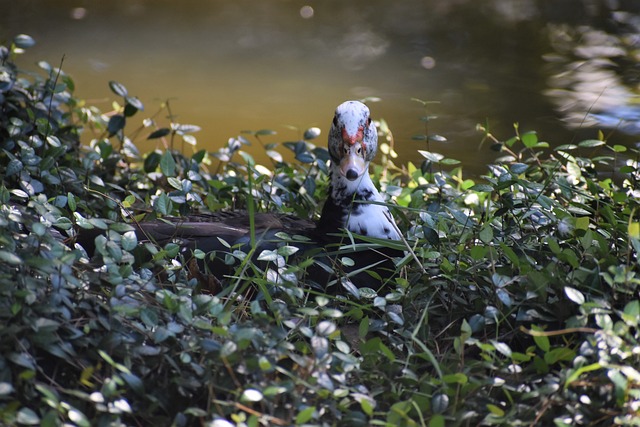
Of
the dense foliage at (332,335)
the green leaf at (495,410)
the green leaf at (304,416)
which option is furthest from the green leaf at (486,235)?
the green leaf at (304,416)

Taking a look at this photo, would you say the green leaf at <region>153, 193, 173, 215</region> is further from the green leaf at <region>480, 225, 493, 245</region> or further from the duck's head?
the green leaf at <region>480, 225, 493, 245</region>

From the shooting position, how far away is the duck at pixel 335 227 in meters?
3.11

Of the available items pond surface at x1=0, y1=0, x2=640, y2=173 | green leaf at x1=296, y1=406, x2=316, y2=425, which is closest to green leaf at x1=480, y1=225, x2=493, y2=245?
green leaf at x1=296, y1=406, x2=316, y2=425

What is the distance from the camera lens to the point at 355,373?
7.76 ft

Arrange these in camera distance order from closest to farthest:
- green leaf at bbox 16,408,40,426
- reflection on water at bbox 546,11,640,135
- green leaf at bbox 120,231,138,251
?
green leaf at bbox 16,408,40,426 → green leaf at bbox 120,231,138,251 → reflection on water at bbox 546,11,640,135

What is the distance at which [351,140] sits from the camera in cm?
340

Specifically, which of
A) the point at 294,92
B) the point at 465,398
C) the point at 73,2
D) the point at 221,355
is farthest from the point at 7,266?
the point at 73,2

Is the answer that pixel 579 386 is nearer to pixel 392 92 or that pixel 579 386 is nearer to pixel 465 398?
pixel 465 398

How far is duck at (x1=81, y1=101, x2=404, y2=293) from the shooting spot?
3113 mm

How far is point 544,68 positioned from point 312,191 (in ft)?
10.0

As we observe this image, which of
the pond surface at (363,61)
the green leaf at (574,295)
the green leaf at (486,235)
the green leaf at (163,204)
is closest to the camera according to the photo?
the green leaf at (574,295)

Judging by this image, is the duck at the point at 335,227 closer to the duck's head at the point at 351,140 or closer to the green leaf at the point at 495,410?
the duck's head at the point at 351,140

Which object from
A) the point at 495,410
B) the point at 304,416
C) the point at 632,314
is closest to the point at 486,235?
the point at 632,314

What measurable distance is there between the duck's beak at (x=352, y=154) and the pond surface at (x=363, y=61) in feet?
5.44
